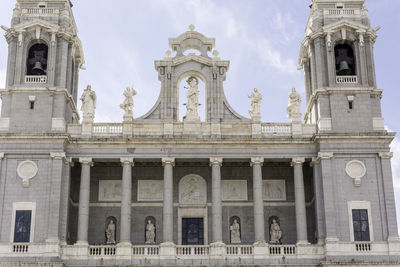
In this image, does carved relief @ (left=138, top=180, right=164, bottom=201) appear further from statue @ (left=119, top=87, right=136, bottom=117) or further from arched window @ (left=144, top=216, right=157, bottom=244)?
statue @ (left=119, top=87, right=136, bottom=117)

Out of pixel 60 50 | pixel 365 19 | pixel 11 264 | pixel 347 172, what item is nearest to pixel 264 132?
pixel 347 172

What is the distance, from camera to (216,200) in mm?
41688

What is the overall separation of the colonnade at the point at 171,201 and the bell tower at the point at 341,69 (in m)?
3.82

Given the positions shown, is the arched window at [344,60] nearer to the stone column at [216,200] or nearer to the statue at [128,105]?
the stone column at [216,200]

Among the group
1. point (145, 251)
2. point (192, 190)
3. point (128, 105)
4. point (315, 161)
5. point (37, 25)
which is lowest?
point (145, 251)

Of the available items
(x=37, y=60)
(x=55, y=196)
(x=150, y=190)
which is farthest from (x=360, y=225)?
(x=37, y=60)

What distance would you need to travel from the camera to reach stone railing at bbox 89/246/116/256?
4050cm

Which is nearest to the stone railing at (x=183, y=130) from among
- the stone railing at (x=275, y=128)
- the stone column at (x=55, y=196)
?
the stone railing at (x=275, y=128)

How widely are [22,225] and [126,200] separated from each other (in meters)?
5.86

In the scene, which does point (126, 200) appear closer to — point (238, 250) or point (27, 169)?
point (27, 169)

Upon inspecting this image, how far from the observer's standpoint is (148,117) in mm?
44219

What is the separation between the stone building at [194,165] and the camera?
40500 mm

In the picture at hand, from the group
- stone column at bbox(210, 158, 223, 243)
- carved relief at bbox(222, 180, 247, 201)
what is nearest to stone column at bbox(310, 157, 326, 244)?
carved relief at bbox(222, 180, 247, 201)

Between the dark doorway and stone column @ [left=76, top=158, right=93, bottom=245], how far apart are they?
591cm
